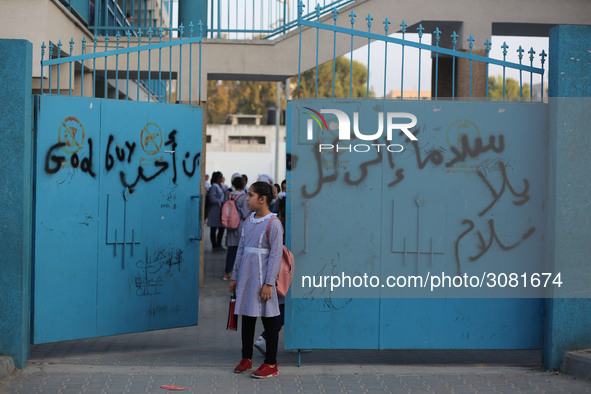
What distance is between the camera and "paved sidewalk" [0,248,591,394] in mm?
6605

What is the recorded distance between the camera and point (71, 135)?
24.5ft

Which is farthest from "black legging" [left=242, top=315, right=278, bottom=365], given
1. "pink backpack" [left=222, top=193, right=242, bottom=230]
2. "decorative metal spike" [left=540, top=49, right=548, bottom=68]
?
"pink backpack" [left=222, top=193, right=242, bottom=230]

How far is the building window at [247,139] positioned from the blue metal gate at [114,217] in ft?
150

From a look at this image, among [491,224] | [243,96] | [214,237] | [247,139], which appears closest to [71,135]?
[491,224]

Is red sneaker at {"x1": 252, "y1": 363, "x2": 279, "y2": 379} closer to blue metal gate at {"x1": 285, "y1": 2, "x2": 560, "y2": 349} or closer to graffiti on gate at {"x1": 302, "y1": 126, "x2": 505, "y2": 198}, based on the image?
blue metal gate at {"x1": 285, "y1": 2, "x2": 560, "y2": 349}

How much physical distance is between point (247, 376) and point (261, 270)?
0.90 meters

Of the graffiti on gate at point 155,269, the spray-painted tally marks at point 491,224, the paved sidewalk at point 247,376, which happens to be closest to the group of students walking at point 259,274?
the paved sidewalk at point 247,376

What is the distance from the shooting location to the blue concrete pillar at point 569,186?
23.3ft

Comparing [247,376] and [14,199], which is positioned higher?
[14,199]

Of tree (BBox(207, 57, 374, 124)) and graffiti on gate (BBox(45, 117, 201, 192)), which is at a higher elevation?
tree (BBox(207, 57, 374, 124))

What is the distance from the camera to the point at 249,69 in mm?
13016

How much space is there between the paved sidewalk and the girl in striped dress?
0.37 meters

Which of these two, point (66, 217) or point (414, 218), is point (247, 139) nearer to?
point (66, 217)

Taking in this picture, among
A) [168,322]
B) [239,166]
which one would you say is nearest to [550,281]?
[168,322]
